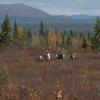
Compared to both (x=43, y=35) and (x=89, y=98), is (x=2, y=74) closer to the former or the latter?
(x=89, y=98)

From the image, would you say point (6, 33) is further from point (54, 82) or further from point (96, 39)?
point (54, 82)

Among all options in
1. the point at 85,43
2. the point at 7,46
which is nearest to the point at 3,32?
the point at 7,46

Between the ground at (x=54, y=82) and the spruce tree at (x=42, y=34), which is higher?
the ground at (x=54, y=82)

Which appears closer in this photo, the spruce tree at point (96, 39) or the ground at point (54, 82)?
the ground at point (54, 82)

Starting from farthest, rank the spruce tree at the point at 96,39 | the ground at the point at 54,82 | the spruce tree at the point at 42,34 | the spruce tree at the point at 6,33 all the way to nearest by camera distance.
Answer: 1. the spruce tree at the point at 42,34
2. the spruce tree at the point at 96,39
3. the spruce tree at the point at 6,33
4. the ground at the point at 54,82

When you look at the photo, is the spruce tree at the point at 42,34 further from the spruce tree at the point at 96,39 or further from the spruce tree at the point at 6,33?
the spruce tree at the point at 6,33

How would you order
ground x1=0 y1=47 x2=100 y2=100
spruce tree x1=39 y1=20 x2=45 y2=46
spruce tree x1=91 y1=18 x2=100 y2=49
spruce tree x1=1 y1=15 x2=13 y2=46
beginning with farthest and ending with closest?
spruce tree x1=39 y1=20 x2=45 y2=46 → spruce tree x1=91 y1=18 x2=100 y2=49 → spruce tree x1=1 y1=15 x2=13 y2=46 → ground x1=0 y1=47 x2=100 y2=100

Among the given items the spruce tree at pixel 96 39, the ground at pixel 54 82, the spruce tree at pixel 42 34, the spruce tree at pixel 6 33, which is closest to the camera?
the ground at pixel 54 82

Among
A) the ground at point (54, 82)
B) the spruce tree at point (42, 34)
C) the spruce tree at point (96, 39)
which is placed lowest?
the spruce tree at point (42, 34)

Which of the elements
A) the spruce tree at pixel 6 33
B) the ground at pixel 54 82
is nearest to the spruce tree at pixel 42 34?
the spruce tree at pixel 6 33

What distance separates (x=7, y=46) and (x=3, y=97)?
54.0 metres

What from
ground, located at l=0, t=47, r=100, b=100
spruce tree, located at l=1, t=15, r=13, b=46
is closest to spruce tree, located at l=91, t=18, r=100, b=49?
spruce tree, located at l=1, t=15, r=13, b=46

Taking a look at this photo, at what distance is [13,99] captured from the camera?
8797mm

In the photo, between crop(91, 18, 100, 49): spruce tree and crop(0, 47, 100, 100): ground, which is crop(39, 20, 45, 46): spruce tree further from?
crop(0, 47, 100, 100): ground
